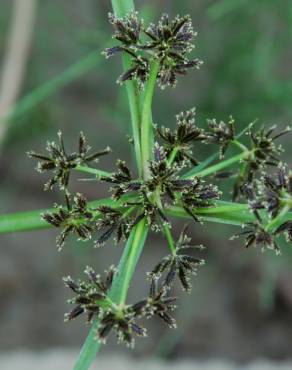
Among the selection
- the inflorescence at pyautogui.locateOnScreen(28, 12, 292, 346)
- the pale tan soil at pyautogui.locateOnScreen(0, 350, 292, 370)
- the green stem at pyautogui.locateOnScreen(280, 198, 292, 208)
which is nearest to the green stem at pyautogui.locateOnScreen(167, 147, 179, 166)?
the inflorescence at pyautogui.locateOnScreen(28, 12, 292, 346)

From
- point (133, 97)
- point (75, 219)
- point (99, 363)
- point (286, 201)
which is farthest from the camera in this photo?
point (99, 363)

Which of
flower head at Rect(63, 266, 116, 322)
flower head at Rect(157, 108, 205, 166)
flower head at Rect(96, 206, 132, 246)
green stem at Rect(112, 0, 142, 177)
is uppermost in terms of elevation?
green stem at Rect(112, 0, 142, 177)

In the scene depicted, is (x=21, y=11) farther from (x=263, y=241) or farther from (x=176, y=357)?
(x=263, y=241)

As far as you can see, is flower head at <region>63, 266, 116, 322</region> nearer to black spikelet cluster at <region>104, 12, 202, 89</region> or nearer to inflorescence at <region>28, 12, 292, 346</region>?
inflorescence at <region>28, 12, 292, 346</region>

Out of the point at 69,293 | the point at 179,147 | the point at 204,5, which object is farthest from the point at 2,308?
the point at 179,147

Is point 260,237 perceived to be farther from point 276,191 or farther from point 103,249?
point 103,249

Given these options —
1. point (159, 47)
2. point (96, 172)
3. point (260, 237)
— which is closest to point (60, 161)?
point (96, 172)
